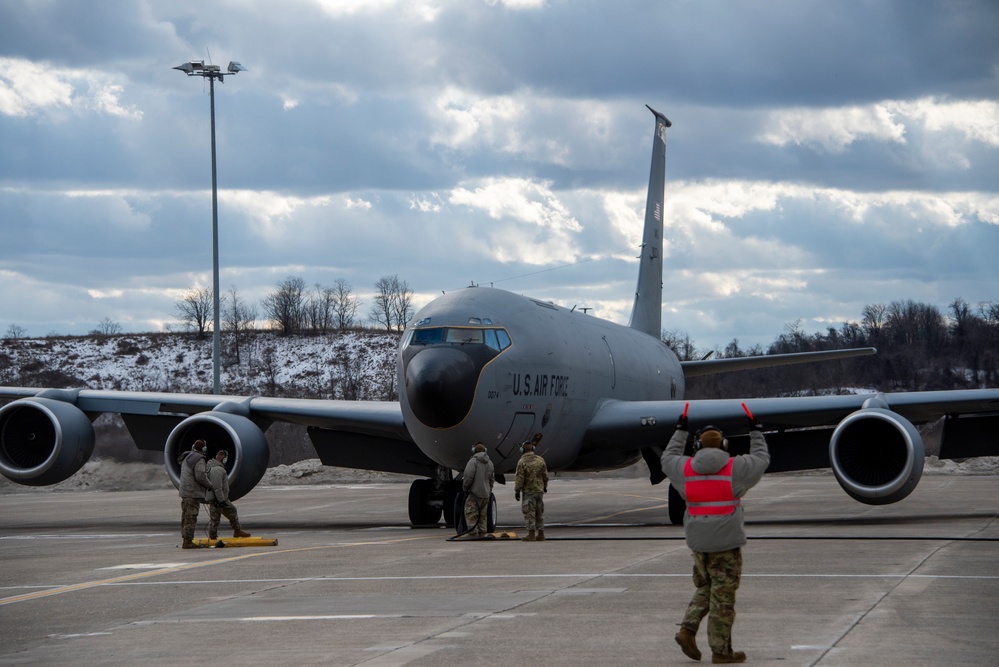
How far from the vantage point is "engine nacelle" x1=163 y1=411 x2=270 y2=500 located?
2289 centimetres

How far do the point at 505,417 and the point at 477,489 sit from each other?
1551 mm

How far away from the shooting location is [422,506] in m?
24.3

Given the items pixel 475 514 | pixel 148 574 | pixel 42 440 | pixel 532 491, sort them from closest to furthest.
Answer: pixel 148 574 → pixel 532 491 → pixel 475 514 → pixel 42 440

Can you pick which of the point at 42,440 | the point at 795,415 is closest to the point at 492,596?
the point at 795,415

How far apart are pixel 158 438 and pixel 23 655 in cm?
1800

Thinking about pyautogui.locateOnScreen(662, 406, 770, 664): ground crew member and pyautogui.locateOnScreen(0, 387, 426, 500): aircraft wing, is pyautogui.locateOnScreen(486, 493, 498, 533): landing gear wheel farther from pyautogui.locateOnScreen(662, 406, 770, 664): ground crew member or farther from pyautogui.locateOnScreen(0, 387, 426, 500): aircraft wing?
pyautogui.locateOnScreen(662, 406, 770, 664): ground crew member

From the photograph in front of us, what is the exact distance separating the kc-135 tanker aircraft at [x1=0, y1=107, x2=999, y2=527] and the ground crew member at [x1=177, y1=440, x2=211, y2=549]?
8.16 feet

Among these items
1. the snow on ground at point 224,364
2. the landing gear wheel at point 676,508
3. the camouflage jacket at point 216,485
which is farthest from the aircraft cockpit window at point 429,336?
the snow on ground at point 224,364

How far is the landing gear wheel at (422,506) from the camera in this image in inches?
953

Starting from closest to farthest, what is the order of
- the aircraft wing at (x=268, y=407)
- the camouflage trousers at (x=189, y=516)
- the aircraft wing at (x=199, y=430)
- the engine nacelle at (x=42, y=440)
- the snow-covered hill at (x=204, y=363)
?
the camouflage trousers at (x=189, y=516)
the aircraft wing at (x=199, y=430)
the aircraft wing at (x=268, y=407)
the engine nacelle at (x=42, y=440)
the snow-covered hill at (x=204, y=363)

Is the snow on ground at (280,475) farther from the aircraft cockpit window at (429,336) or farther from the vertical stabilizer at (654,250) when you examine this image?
the aircraft cockpit window at (429,336)

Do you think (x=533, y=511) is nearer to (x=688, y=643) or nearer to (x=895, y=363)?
(x=688, y=643)

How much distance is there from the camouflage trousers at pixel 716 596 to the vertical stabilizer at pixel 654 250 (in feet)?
80.7

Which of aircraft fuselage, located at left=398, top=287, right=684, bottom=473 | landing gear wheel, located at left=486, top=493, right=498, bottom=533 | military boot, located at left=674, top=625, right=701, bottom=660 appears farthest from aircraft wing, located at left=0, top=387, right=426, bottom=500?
military boot, located at left=674, top=625, right=701, bottom=660
